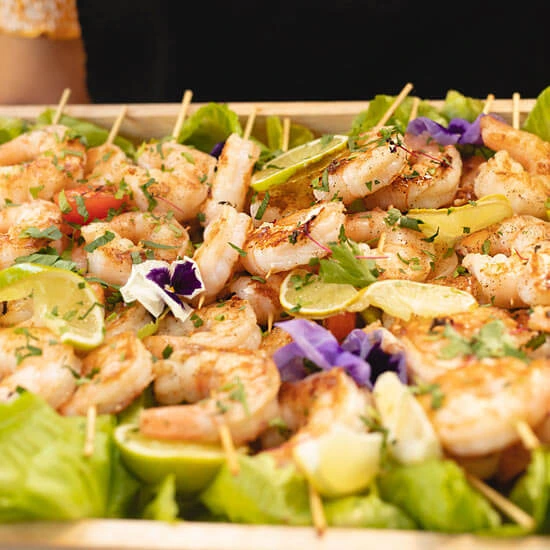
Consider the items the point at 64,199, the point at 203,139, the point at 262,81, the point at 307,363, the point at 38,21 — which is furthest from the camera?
the point at 262,81

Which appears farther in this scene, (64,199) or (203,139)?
(203,139)

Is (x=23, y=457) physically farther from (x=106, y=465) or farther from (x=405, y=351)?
(x=405, y=351)

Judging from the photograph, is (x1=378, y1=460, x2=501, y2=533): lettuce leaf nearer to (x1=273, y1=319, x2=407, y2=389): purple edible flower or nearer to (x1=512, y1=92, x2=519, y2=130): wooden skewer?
(x1=273, y1=319, x2=407, y2=389): purple edible flower

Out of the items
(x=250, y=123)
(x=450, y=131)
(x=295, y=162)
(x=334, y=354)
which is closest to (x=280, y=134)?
(x=250, y=123)

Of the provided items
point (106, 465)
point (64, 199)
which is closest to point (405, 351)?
point (106, 465)

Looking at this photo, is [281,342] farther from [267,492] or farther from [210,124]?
[210,124]

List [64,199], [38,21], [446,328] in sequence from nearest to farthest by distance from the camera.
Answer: [446,328] → [64,199] → [38,21]
